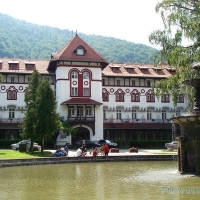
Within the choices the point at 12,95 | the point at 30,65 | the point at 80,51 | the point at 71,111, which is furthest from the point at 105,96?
the point at 12,95

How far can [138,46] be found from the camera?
114000 millimetres

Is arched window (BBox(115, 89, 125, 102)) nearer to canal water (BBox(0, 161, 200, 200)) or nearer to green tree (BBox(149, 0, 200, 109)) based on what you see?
green tree (BBox(149, 0, 200, 109))

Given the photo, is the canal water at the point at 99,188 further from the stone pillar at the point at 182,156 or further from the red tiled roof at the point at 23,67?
the red tiled roof at the point at 23,67

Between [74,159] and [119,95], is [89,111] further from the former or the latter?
[74,159]

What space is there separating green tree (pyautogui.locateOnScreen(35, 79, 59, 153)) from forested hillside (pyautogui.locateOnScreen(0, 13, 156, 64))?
60.5 metres

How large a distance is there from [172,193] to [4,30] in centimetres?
12314

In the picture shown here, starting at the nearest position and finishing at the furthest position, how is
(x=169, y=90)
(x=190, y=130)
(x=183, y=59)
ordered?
1. (x=190, y=130)
2. (x=183, y=59)
3. (x=169, y=90)

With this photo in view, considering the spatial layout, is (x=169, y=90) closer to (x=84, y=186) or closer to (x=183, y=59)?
(x=183, y=59)

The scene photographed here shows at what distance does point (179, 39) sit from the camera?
29234 millimetres

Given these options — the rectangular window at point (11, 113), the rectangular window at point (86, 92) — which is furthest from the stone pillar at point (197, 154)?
the rectangular window at point (11, 113)

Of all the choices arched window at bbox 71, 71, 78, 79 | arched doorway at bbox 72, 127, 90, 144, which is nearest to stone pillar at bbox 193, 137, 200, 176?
arched doorway at bbox 72, 127, 90, 144

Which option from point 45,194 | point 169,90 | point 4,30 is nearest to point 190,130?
point 45,194

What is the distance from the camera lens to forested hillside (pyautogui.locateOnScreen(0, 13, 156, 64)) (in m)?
104

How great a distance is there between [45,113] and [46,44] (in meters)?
87.7
